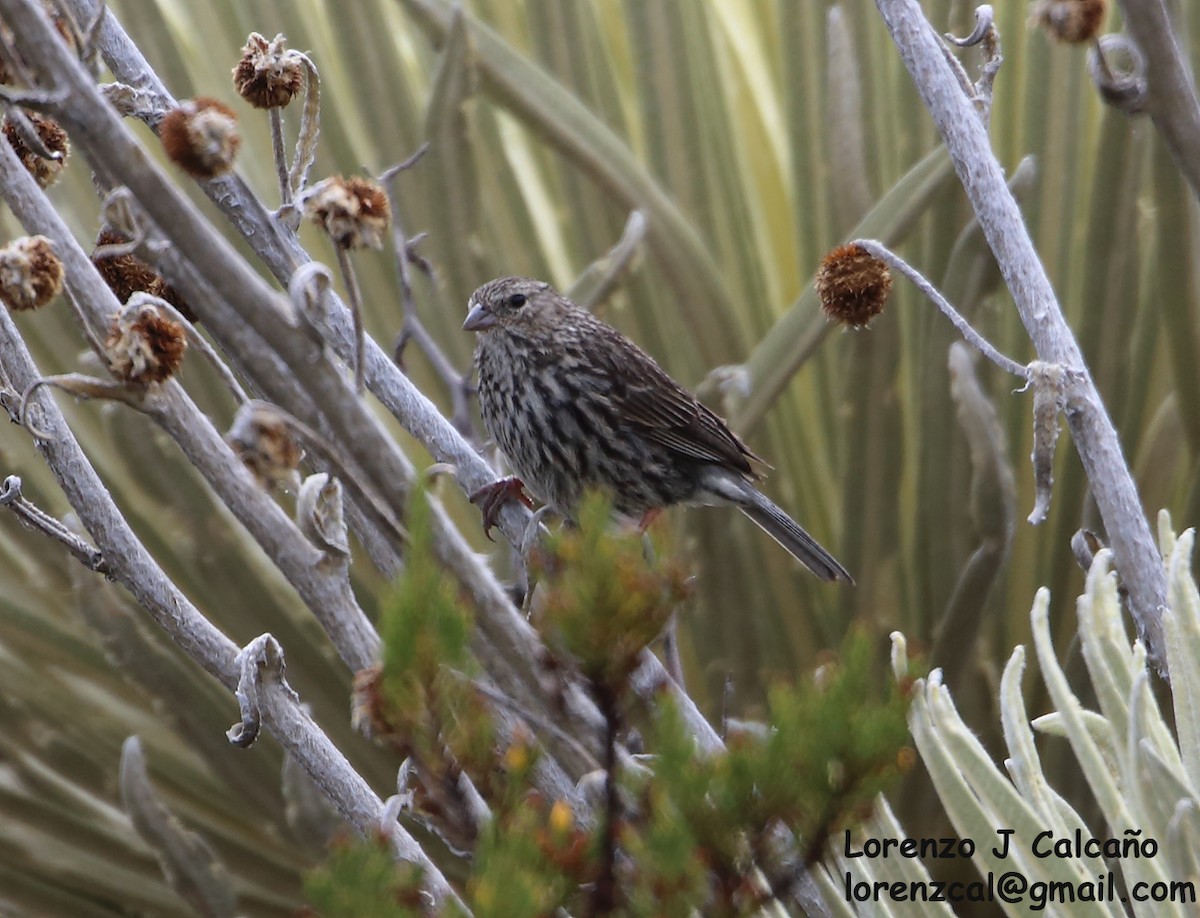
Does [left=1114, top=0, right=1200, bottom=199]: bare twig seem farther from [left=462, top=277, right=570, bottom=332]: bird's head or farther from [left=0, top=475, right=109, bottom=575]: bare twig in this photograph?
[left=462, top=277, right=570, bottom=332]: bird's head

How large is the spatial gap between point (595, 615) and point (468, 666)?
103mm

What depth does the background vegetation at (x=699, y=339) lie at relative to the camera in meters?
3.14

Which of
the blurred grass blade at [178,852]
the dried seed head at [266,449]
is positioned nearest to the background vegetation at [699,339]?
the blurred grass blade at [178,852]

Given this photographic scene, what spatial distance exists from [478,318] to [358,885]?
2.73 meters

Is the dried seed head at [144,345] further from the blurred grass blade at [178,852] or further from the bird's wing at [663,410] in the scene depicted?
the bird's wing at [663,410]

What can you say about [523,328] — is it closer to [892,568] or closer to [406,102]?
[406,102]

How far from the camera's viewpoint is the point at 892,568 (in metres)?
3.37

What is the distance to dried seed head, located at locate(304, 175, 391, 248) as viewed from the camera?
133 cm

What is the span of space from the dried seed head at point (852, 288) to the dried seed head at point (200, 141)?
870 millimetres

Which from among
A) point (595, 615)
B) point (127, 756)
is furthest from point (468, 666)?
point (127, 756)


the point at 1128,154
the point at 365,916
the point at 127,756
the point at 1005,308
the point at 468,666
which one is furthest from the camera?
the point at 1005,308

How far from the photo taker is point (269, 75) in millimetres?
1606

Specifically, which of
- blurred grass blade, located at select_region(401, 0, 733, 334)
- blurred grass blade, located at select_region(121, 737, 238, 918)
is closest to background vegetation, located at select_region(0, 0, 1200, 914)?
blurred grass blade, located at select_region(401, 0, 733, 334)

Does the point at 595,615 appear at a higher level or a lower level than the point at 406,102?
lower
